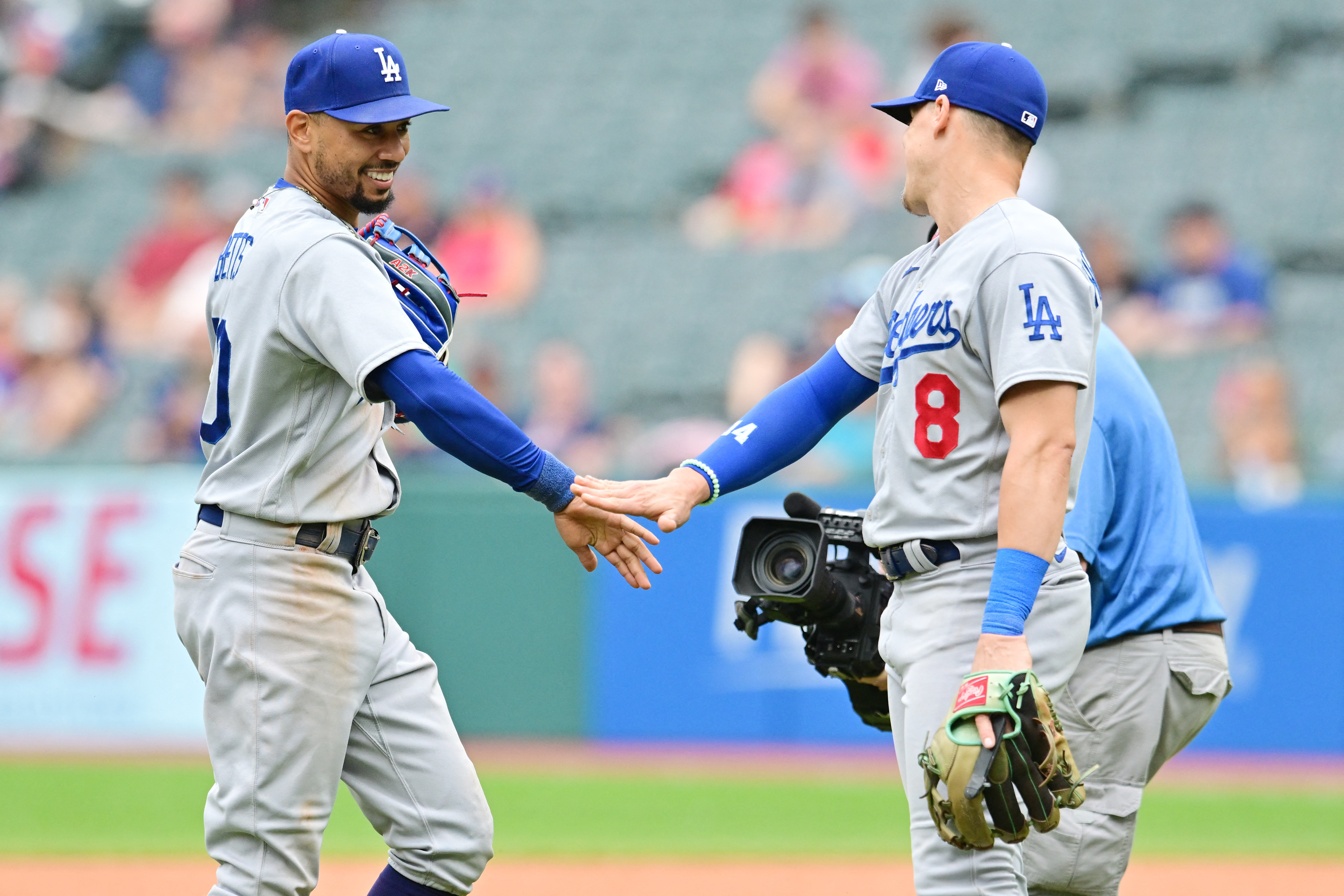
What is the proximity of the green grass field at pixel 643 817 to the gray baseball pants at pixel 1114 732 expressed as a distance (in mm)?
3077

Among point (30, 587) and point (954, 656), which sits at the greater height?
point (30, 587)

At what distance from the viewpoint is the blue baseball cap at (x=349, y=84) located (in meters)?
3.56

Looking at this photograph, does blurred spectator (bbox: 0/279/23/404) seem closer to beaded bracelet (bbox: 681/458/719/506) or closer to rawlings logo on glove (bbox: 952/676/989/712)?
beaded bracelet (bbox: 681/458/719/506)

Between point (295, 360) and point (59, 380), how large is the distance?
346 inches

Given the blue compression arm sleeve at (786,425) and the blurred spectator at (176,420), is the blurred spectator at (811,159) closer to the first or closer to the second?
the blurred spectator at (176,420)

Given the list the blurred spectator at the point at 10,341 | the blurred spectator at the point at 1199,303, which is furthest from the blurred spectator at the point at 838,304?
the blurred spectator at the point at 10,341

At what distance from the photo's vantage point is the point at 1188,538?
3820mm

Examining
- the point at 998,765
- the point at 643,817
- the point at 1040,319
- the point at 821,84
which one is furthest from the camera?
the point at 821,84

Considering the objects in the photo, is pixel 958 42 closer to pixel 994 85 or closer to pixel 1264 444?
pixel 1264 444

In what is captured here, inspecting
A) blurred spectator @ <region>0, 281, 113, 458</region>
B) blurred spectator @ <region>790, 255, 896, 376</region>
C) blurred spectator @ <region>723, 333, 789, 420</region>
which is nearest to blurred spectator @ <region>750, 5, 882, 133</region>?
blurred spectator @ <region>790, 255, 896, 376</region>

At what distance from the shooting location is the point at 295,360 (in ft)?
11.3

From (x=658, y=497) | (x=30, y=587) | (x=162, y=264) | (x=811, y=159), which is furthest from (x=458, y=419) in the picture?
(x=162, y=264)

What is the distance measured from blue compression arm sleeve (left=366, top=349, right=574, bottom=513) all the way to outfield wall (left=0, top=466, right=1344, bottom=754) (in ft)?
17.9

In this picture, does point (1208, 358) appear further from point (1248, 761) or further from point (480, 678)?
point (480, 678)
